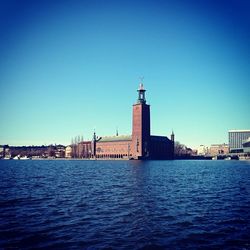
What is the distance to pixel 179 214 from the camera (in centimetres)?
1638

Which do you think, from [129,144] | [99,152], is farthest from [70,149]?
[129,144]

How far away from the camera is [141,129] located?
129 m

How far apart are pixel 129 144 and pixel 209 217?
12353cm

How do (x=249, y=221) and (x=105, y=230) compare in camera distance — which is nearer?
(x=105, y=230)

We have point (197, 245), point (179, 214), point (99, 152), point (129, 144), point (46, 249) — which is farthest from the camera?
point (99, 152)

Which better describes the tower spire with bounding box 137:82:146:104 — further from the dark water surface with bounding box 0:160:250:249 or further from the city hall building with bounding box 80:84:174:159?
the dark water surface with bounding box 0:160:250:249

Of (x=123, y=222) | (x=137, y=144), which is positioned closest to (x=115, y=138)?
(x=137, y=144)

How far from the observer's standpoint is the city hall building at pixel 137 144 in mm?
129375

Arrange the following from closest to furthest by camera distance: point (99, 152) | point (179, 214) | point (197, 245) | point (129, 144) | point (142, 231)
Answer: point (197, 245)
point (142, 231)
point (179, 214)
point (129, 144)
point (99, 152)

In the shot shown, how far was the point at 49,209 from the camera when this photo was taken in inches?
681

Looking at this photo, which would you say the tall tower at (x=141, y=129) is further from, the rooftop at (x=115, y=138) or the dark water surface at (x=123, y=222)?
the dark water surface at (x=123, y=222)

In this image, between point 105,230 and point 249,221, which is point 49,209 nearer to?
point 105,230

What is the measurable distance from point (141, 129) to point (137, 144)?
642 cm

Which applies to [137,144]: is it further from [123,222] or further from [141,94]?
[123,222]
